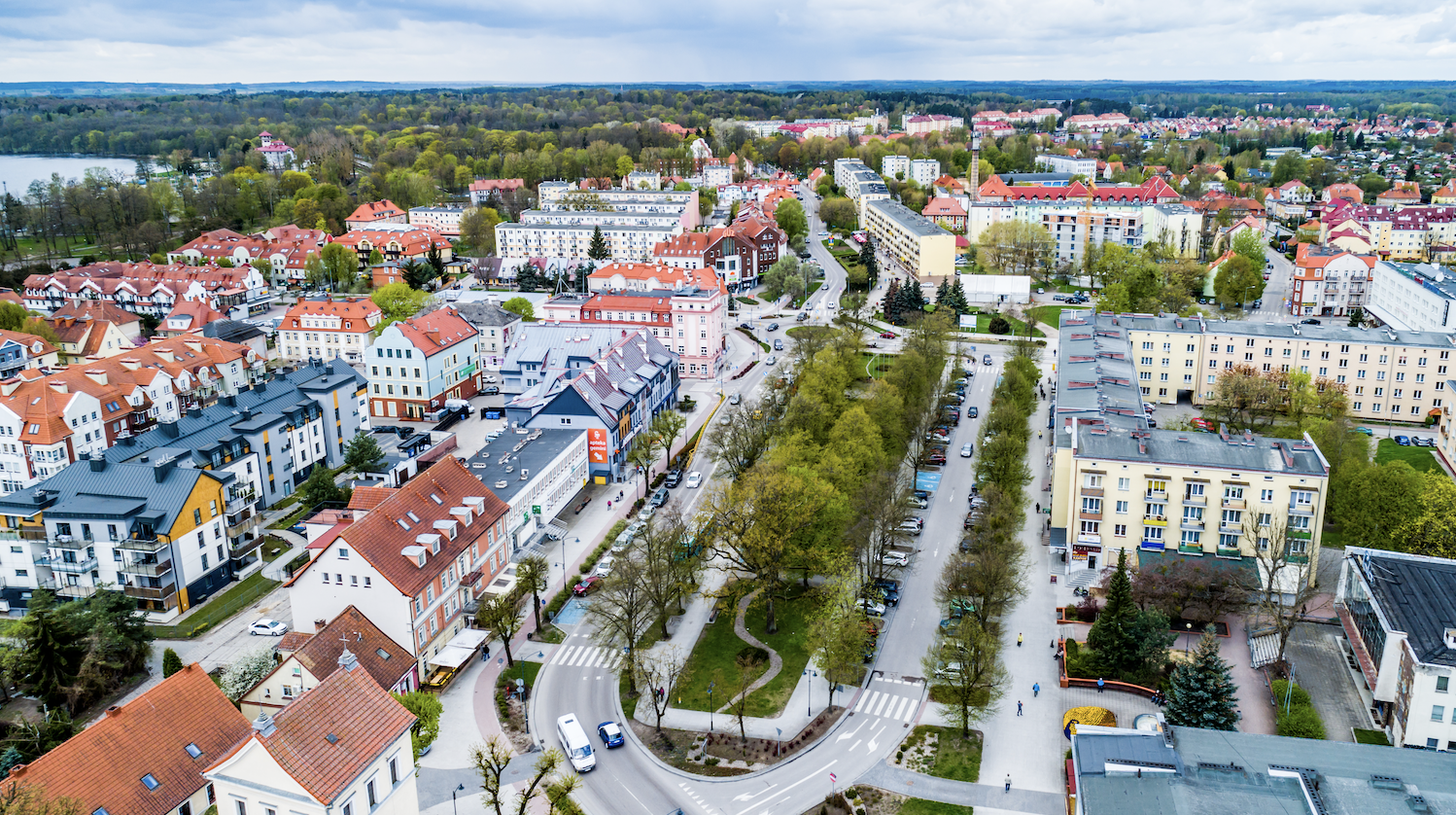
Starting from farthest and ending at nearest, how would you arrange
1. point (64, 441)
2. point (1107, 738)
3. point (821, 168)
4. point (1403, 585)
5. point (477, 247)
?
1. point (821, 168)
2. point (477, 247)
3. point (64, 441)
4. point (1403, 585)
5. point (1107, 738)

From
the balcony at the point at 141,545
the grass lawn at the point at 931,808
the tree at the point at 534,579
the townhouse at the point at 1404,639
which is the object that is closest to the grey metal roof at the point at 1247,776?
the townhouse at the point at 1404,639

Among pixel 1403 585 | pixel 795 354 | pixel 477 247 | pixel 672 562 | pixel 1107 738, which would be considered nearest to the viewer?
pixel 1107 738

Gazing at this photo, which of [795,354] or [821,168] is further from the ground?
[821,168]

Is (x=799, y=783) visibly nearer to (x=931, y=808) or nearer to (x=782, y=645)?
(x=931, y=808)

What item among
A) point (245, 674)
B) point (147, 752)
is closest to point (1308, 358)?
point (245, 674)

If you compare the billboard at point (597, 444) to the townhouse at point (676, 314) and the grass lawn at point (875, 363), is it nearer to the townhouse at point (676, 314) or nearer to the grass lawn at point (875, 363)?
the townhouse at point (676, 314)

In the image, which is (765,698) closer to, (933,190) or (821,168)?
(933,190)

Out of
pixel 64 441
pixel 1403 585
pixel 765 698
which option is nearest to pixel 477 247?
pixel 64 441
